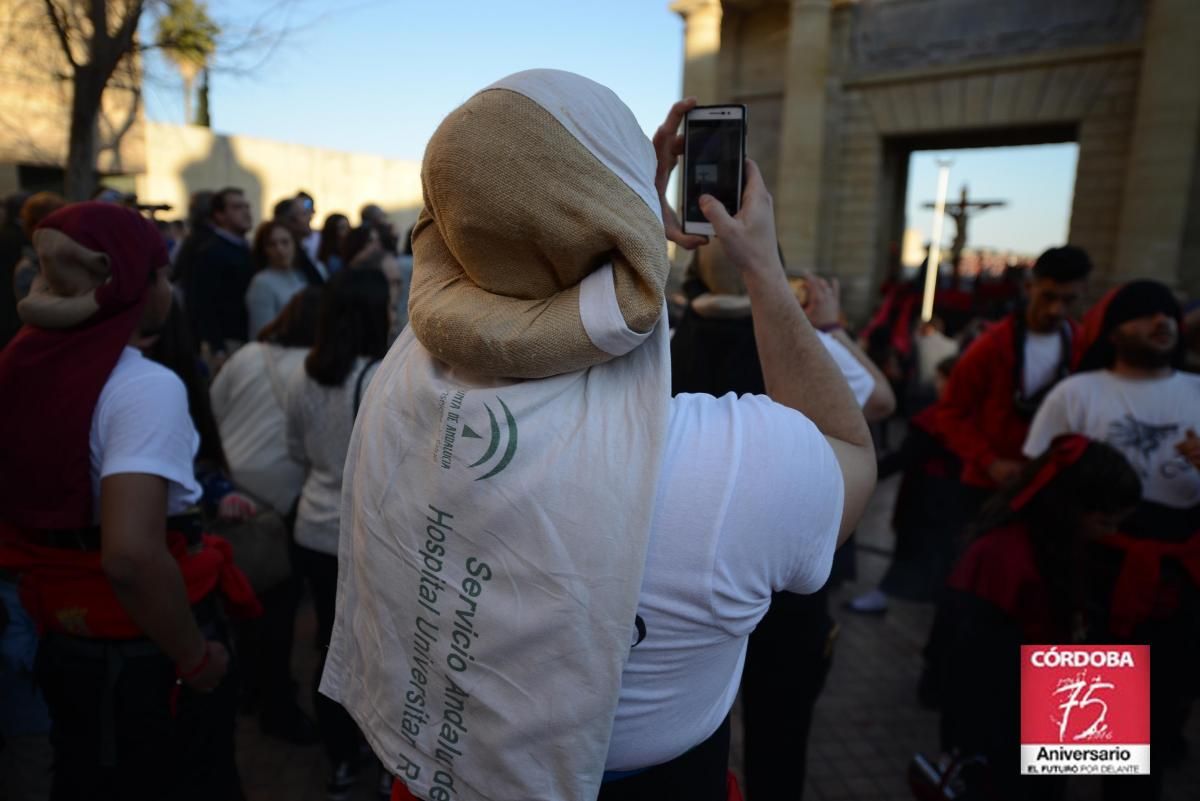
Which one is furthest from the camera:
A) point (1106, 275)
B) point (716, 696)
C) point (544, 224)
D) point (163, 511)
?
point (1106, 275)

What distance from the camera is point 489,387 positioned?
0.97 meters

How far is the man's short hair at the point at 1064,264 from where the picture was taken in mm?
3578

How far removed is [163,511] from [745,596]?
1.34 metres

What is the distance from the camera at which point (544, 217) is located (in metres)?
0.88

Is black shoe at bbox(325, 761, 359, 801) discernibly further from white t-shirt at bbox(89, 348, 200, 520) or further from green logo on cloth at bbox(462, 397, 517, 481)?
green logo on cloth at bbox(462, 397, 517, 481)

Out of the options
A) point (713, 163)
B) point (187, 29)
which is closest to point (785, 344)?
point (713, 163)

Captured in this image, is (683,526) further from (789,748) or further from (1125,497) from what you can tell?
(1125,497)

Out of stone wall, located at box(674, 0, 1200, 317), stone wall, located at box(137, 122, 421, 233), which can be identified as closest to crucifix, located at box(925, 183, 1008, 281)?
stone wall, located at box(674, 0, 1200, 317)

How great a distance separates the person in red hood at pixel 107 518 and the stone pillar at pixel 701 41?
1418 centimetres

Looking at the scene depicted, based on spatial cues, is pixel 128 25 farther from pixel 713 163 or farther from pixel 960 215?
pixel 960 215

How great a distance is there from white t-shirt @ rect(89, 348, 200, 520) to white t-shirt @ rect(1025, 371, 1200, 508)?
3.11m

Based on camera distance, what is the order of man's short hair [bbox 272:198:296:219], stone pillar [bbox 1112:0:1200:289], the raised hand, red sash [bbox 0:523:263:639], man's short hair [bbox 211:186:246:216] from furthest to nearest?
stone pillar [bbox 1112:0:1200:289] → man's short hair [bbox 272:198:296:219] → man's short hair [bbox 211:186:246:216] → red sash [bbox 0:523:263:639] → the raised hand

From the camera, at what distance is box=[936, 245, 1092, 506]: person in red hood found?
12.0 ft

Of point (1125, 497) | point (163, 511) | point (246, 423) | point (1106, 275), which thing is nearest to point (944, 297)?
point (1106, 275)
